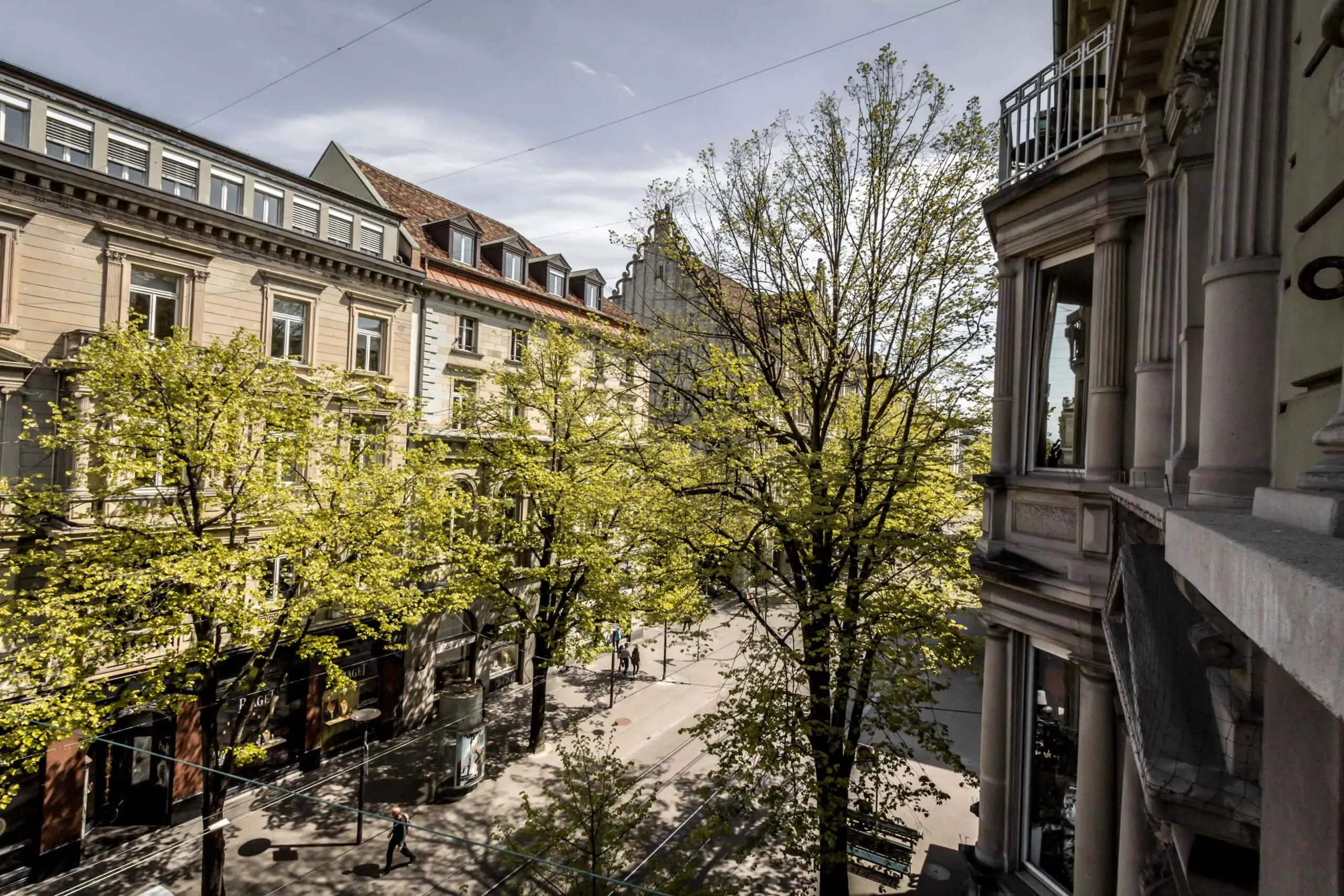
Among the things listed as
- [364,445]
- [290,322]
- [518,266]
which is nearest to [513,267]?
[518,266]

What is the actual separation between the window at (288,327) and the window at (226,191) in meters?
2.52

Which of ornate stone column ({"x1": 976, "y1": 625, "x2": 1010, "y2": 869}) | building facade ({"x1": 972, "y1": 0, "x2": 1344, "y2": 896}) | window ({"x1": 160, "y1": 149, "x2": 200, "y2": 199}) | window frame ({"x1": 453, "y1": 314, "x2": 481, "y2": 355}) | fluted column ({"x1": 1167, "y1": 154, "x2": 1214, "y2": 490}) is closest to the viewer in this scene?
building facade ({"x1": 972, "y1": 0, "x2": 1344, "y2": 896})

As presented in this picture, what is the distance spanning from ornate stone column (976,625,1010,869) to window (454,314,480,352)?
20252mm

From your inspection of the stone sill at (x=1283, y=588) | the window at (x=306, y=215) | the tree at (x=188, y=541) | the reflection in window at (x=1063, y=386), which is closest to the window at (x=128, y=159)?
the window at (x=306, y=215)

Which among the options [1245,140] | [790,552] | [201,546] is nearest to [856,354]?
[790,552]

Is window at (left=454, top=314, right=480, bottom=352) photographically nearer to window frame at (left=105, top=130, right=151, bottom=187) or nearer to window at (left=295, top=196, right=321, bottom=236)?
window at (left=295, top=196, right=321, bottom=236)

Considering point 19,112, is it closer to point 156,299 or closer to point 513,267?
point 156,299

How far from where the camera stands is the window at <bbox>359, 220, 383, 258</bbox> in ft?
69.4

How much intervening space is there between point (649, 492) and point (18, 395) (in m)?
13.3

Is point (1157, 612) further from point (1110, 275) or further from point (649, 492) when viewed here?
point (649, 492)

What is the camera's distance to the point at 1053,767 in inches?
313

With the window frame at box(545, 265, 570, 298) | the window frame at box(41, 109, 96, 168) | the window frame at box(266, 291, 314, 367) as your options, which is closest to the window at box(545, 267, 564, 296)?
the window frame at box(545, 265, 570, 298)

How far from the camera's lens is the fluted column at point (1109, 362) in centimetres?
692

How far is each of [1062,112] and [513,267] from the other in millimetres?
22753
